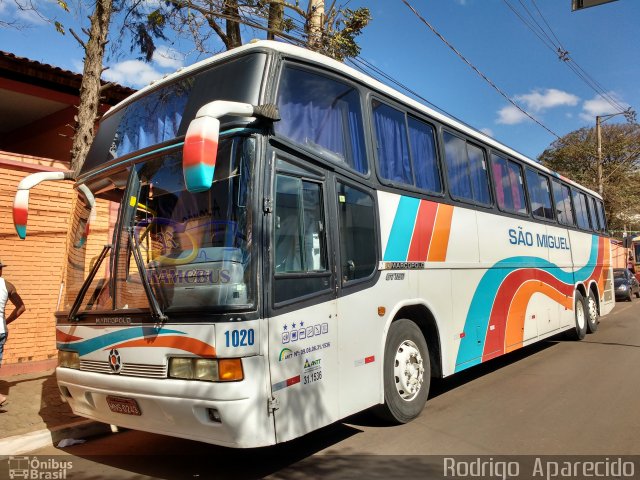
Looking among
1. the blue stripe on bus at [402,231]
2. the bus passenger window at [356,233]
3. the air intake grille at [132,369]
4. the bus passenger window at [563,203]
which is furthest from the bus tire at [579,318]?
the air intake grille at [132,369]

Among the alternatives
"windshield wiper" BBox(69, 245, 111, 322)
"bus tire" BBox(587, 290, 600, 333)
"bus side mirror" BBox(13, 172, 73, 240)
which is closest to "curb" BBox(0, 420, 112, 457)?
"windshield wiper" BBox(69, 245, 111, 322)

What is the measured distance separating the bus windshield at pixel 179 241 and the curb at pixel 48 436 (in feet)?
5.53

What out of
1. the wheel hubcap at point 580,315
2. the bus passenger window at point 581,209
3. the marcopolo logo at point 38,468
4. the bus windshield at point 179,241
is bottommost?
the marcopolo logo at point 38,468

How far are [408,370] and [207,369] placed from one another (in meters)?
2.49

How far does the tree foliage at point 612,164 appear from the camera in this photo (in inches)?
1474

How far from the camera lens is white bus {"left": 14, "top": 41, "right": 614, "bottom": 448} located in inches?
141

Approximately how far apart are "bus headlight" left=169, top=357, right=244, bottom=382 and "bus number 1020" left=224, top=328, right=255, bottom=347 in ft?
0.36

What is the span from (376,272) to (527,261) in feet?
15.1

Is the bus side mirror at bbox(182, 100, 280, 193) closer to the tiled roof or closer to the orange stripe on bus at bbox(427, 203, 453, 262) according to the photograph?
the orange stripe on bus at bbox(427, 203, 453, 262)

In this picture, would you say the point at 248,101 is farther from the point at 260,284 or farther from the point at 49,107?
the point at 49,107

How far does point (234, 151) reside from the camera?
3805 millimetres

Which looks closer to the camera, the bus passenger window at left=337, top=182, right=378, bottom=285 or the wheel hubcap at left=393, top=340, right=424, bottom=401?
the bus passenger window at left=337, top=182, right=378, bottom=285

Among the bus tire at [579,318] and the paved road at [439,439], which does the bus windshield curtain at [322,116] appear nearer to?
the paved road at [439,439]

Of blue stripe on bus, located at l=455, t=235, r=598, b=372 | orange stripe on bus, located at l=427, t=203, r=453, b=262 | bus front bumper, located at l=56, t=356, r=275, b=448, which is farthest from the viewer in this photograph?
blue stripe on bus, located at l=455, t=235, r=598, b=372
